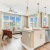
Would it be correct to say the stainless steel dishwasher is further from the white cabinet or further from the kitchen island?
the kitchen island

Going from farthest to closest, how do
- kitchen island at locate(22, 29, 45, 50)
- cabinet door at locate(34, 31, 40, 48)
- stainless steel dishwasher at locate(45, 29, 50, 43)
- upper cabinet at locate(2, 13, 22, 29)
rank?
upper cabinet at locate(2, 13, 22, 29)
stainless steel dishwasher at locate(45, 29, 50, 43)
cabinet door at locate(34, 31, 40, 48)
kitchen island at locate(22, 29, 45, 50)

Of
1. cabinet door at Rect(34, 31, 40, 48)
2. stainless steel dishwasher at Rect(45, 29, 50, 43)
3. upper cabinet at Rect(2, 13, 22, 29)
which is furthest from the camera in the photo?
upper cabinet at Rect(2, 13, 22, 29)

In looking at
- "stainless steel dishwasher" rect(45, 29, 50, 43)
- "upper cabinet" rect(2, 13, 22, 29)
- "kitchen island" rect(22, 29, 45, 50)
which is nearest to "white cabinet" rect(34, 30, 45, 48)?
"kitchen island" rect(22, 29, 45, 50)

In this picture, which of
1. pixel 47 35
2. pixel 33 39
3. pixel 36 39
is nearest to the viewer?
pixel 33 39

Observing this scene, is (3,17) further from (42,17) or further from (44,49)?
(44,49)

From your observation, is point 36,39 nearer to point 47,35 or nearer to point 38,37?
point 38,37

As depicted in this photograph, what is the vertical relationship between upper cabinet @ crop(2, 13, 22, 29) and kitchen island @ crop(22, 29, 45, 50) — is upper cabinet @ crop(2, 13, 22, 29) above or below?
above

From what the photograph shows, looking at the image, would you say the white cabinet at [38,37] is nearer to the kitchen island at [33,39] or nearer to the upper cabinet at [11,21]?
the kitchen island at [33,39]

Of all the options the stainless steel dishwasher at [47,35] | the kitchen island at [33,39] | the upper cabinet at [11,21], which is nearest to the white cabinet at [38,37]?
the kitchen island at [33,39]

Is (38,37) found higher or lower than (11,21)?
lower

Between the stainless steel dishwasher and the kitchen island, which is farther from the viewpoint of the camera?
the stainless steel dishwasher

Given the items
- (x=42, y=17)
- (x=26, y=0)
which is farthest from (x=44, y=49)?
(x=42, y=17)

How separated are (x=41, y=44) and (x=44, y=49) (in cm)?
52

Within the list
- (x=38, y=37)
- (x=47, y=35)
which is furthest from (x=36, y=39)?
(x=47, y=35)
